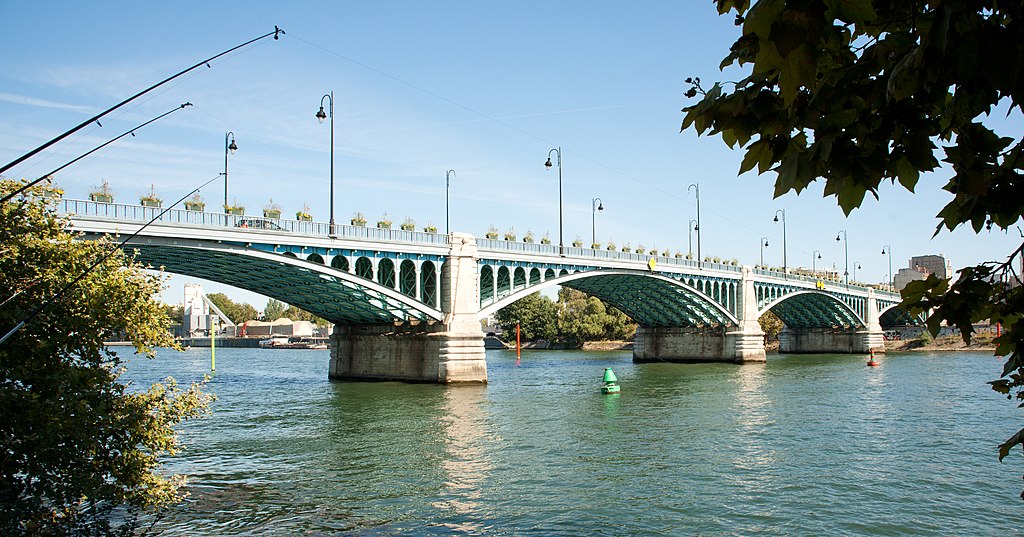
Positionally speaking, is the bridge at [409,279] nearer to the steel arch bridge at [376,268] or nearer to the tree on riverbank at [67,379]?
the steel arch bridge at [376,268]

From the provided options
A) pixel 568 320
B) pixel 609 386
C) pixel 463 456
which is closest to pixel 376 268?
pixel 609 386

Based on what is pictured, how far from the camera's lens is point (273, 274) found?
48.0 meters

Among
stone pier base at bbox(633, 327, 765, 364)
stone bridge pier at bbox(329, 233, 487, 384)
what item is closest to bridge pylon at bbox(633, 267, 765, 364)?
stone pier base at bbox(633, 327, 765, 364)

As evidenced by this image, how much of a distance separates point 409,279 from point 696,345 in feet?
134

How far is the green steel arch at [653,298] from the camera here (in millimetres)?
70062

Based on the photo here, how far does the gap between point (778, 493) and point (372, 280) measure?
32.2 m

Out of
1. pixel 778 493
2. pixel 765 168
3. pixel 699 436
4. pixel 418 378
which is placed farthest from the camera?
pixel 418 378

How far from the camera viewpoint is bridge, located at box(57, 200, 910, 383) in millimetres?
42344

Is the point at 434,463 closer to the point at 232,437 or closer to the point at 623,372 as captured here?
the point at 232,437

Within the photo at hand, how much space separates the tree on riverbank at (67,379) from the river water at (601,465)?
257 cm

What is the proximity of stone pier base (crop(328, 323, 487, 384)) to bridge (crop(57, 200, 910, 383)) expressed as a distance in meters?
0.07

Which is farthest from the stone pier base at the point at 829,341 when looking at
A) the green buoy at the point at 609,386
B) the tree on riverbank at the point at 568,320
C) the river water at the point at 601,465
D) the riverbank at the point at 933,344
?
A: the green buoy at the point at 609,386

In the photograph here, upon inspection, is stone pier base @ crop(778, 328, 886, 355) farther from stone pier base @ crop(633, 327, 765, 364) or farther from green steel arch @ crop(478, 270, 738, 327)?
green steel arch @ crop(478, 270, 738, 327)

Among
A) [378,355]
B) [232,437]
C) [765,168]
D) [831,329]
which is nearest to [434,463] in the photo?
[232,437]
